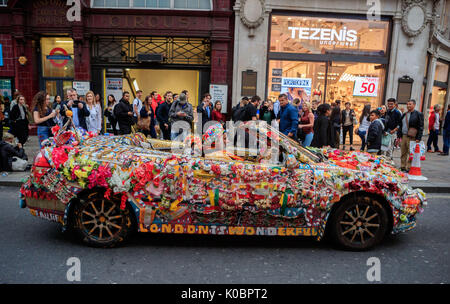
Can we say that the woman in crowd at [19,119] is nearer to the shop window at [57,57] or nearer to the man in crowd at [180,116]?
the man in crowd at [180,116]

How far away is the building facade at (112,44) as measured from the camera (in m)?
13.2

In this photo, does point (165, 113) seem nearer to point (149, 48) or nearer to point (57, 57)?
point (149, 48)

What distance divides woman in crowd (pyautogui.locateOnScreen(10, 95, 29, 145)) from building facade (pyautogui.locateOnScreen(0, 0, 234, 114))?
17.7 feet

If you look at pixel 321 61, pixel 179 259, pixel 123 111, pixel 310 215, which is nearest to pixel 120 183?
pixel 179 259

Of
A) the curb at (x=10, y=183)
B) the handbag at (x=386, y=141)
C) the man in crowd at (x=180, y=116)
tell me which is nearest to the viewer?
the curb at (x=10, y=183)

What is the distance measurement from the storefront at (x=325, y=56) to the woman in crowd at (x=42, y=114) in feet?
28.6

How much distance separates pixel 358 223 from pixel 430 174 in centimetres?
585

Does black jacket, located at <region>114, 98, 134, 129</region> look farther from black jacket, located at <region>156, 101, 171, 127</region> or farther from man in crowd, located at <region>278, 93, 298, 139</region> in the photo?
man in crowd, located at <region>278, 93, 298, 139</region>

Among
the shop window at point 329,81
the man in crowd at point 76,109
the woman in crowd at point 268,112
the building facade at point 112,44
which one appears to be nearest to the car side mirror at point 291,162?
the man in crowd at point 76,109

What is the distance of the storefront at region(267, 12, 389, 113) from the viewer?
13.7m

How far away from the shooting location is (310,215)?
3.88 metres

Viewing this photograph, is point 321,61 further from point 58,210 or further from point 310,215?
point 58,210

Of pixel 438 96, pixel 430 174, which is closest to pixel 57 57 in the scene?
pixel 430 174
